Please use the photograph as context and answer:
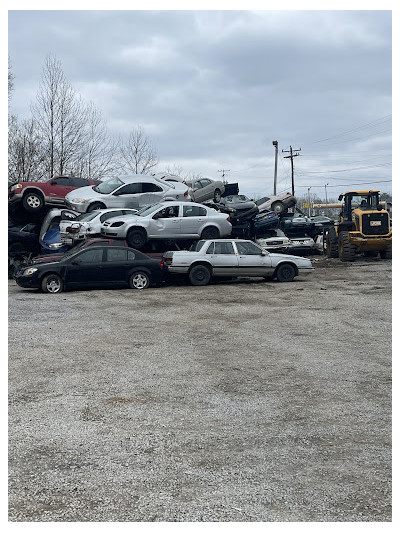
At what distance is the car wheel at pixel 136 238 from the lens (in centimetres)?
1845

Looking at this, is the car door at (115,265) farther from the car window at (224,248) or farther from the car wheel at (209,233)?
the car wheel at (209,233)

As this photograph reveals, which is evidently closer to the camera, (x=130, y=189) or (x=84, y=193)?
(x=84, y=193)

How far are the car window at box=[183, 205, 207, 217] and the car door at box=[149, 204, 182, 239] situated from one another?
15.1 inches

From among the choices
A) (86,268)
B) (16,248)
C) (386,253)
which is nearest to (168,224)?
(86,268)

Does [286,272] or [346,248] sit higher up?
[346,248]

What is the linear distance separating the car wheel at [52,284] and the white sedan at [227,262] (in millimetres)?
3322

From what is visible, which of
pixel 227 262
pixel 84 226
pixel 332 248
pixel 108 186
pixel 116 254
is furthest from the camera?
pixel 332 248

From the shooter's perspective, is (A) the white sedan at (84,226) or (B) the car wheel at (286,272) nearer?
(A) the white sedan at (84,226)

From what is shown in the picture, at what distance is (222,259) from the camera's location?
58.9 feet

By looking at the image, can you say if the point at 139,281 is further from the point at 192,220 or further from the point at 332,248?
the point at 332,248

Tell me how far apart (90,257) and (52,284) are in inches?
51.9

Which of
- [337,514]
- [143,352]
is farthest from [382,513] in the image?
[143,352]

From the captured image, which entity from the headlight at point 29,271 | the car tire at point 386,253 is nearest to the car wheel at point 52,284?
the headlight at point 29,271

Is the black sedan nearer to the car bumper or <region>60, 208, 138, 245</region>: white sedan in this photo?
the car bumper
